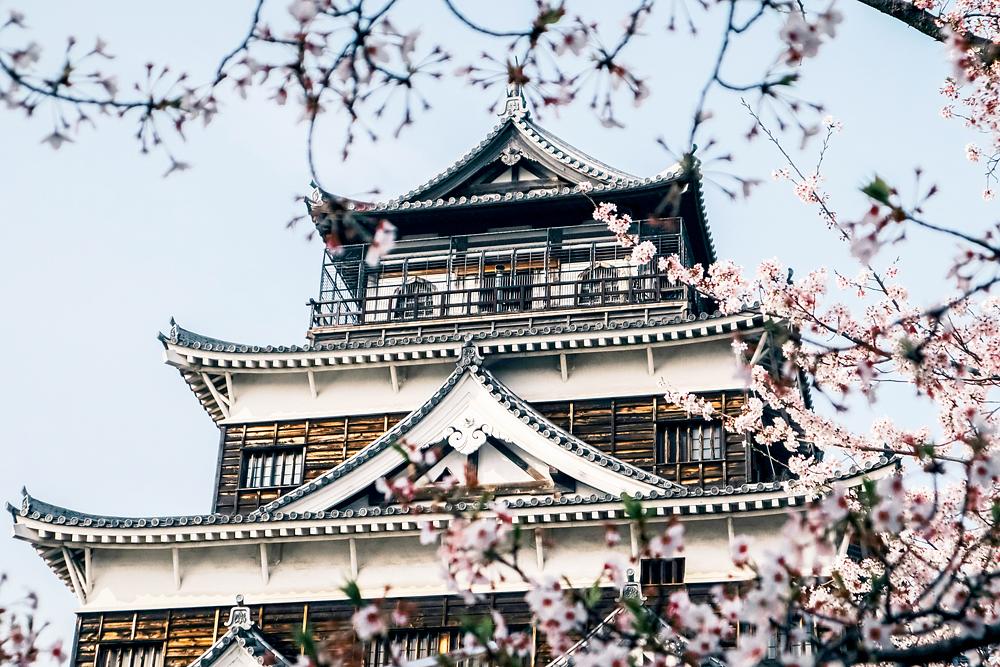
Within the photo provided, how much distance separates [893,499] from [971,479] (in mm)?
554

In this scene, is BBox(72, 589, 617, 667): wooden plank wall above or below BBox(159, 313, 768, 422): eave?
below

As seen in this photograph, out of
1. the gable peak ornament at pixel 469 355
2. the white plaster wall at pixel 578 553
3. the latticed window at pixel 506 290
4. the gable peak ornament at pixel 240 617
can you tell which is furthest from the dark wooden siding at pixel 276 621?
the latticed window at pixel 506 290

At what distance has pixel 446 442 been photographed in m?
20.0

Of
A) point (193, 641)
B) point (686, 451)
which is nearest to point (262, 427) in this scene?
point (193, 641)

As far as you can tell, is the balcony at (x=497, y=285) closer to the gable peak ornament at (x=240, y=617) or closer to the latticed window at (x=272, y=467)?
the latticed window at (x=272, y=467)

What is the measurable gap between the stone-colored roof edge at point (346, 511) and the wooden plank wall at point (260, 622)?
1.36 metres

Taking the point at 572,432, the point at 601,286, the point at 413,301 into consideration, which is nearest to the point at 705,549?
the point at 572,432

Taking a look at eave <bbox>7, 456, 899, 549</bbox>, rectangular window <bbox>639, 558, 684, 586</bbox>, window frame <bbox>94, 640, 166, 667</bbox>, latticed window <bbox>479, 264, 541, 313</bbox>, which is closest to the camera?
eave <bbox>7, 456, 899, 549</bbox>

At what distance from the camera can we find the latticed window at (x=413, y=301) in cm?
2273

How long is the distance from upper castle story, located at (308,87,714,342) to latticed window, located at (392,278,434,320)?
0.08 feet

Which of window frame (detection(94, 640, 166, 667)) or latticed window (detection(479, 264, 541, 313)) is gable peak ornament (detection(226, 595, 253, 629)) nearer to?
A: window frame (detection(94, 640, 166, 667))

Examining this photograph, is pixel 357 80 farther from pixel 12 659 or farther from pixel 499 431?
pixel 499 431

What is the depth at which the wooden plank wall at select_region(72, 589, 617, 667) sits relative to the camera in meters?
18.5

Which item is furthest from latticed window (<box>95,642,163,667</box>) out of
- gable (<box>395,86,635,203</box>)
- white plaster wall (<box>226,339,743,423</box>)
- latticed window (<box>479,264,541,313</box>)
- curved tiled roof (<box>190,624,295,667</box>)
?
gable (<box>395,86,635,203</box>)
